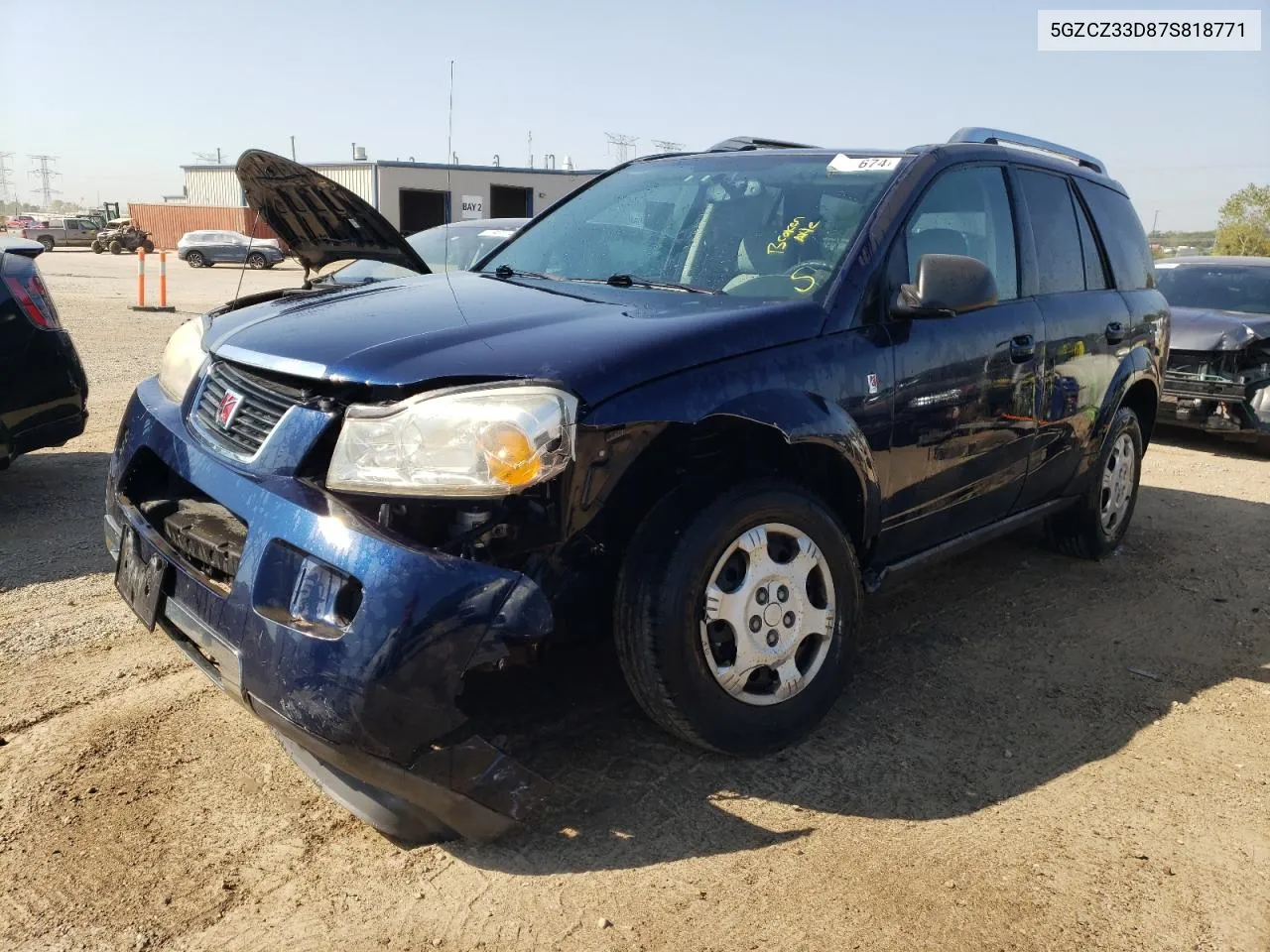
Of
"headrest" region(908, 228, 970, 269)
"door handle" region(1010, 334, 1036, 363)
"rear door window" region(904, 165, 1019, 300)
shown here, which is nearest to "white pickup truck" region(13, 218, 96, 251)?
"rear door window" region(904, 165, 1019, 300)

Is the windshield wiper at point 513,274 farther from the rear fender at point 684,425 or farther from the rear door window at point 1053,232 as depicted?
the rear door window at point 1053,232

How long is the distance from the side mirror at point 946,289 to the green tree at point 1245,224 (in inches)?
1799

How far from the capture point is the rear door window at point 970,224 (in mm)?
3564

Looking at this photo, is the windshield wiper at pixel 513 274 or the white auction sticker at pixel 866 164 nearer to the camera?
the white auction sticker at pixel 866 164

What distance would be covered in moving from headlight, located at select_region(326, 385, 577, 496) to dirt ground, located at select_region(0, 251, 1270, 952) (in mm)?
971

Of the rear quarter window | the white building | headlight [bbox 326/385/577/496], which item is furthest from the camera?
the white building

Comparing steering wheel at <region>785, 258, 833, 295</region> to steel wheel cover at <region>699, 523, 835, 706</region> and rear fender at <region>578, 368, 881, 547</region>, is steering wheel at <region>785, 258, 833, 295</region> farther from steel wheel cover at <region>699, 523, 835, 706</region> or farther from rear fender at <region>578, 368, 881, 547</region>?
steel wheel cover at <region>699, 523, 835, 706</region>

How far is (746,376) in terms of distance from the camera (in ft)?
9.36

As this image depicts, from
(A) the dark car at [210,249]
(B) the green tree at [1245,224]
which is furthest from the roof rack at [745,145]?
(B) the green tree at [1245,224]

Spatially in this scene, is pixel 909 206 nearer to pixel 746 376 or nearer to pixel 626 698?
pixel 746 376

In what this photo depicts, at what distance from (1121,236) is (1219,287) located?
5.44 meters

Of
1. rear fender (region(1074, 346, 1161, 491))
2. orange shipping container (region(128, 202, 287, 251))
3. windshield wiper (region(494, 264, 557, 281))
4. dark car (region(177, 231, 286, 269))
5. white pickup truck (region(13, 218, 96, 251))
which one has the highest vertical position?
orange shipping container (region(128, 202, 287, 251))

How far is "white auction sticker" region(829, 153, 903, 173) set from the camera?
3.60 m

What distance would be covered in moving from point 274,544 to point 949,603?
315 centimetres
